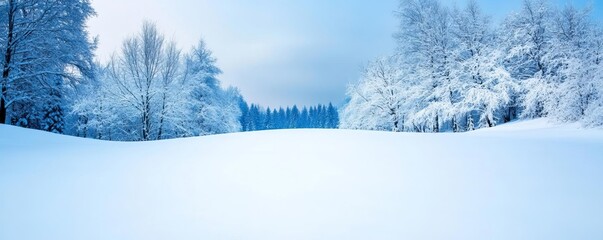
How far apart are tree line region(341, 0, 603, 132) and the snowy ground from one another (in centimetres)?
1296

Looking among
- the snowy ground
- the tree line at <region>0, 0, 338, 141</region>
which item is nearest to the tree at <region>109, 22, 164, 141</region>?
the tree line at <region>0, 0, 338, 141</region>

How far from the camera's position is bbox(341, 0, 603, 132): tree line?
15.3m

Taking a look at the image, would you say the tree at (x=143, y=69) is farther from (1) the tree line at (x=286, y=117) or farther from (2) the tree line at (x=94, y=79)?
(1) the tree line at (x=286, y=117)

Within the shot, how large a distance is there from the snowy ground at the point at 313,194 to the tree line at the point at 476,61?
42.5ft

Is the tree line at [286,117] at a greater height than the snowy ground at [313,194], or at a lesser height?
greater

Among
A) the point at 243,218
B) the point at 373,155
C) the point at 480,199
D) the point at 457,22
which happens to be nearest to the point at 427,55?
the point at 457,22

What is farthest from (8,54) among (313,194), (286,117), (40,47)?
(286,117)

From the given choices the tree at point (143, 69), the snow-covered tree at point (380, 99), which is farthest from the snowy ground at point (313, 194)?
the snow-covered tree at point (380, 99)

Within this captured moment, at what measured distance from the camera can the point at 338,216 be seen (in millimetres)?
2270

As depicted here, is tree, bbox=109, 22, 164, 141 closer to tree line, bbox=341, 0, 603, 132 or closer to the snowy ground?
the snowy ground

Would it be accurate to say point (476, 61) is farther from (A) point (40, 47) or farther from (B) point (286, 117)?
(B) point (286, 117)

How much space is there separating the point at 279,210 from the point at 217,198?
25.5 inches

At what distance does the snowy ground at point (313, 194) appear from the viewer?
2096 mm

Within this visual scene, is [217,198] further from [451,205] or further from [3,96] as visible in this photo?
[3,96]
